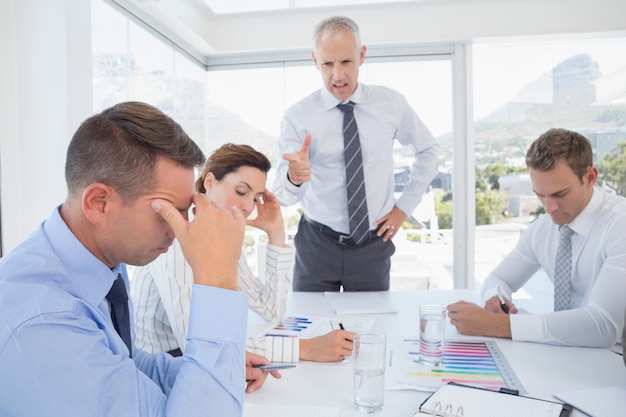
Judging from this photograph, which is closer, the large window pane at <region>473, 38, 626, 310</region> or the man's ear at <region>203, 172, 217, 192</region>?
the man's ear at <region>203, 172, 217, 192</region>

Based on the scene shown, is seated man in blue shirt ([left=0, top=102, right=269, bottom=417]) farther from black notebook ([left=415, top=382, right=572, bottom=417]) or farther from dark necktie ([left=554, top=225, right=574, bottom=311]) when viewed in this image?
dark necktie ([left=554, top=225, right=574, bottom=311])

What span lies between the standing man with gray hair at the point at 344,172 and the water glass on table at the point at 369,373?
4.02ft

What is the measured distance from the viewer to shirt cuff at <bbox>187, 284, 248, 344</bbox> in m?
0.93

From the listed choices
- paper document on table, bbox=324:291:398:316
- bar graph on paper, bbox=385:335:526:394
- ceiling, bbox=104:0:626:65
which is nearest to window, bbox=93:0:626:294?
ceiling, bbox=104:0:626:65

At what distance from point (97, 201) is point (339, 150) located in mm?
1771

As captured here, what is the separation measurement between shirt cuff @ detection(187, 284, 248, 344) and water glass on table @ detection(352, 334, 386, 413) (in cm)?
35

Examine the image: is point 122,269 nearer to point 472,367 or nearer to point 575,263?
point 472,367

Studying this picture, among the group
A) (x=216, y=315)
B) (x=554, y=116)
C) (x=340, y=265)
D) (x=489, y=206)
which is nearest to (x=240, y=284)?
(x=340, y=265)

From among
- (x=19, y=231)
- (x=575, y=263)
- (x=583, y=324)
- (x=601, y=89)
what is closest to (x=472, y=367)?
(x=583, y=324)

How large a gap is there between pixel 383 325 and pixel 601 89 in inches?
139

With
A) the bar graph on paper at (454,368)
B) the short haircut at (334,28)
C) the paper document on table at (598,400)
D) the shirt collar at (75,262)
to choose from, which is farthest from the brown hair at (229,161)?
the paper document on table at (598,400)

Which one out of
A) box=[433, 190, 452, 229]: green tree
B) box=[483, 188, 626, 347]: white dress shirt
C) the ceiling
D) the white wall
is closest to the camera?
box=[483, 188, 626, 347]: white dress shirt

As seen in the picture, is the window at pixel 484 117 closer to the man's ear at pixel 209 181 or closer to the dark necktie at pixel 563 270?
the man's ear at pixel 209 181

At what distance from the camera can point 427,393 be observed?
4.01ft
